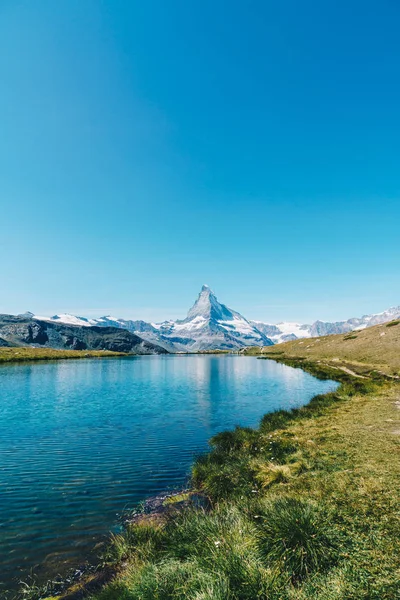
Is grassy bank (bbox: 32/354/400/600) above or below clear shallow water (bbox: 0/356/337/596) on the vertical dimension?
above

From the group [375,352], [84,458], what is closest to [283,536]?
A: [84,458]

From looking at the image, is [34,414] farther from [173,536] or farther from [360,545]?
[360,545]

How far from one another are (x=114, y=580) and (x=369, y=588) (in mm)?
8524

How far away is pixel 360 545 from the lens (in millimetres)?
9172

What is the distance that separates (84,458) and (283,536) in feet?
71.4

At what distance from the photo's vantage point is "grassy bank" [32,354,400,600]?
7965 millimetres

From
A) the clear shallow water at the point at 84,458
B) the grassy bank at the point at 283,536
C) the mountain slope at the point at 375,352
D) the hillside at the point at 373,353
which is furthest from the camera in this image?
the mountain slope at the point at 375,352

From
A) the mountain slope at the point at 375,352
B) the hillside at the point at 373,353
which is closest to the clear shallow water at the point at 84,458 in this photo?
the hillside at the point at 373,353

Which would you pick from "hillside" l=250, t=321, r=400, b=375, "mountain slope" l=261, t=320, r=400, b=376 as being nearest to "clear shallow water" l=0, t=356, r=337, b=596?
"hillside" l=250, t=321, r=400, b=375

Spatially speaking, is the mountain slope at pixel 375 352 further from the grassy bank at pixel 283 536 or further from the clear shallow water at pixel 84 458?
the grassy bank at pixel 283 536

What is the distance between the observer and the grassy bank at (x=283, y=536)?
26.1ft

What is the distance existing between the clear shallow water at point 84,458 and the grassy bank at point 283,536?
336 cm

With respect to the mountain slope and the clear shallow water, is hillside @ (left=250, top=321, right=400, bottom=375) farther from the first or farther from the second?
the clear shallow water

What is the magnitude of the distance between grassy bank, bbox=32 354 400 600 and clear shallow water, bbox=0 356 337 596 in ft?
11.0
